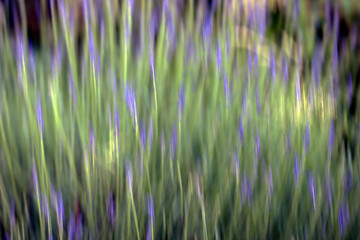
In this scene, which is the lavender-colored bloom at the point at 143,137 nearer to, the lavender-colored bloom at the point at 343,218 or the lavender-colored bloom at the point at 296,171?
the lavender-colored bloom at the point at 296,171

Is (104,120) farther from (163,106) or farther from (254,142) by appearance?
(254,142)

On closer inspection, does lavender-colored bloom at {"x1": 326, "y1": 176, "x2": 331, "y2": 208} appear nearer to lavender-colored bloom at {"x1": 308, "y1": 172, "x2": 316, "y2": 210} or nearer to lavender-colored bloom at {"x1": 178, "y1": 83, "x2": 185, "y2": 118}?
lavender-colored bloom at {"x1": 308, "y1": 172, "x2": 316, "y2": 210}

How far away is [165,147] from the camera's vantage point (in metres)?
1.19

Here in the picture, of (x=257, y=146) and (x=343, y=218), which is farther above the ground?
(x=257, y=146)

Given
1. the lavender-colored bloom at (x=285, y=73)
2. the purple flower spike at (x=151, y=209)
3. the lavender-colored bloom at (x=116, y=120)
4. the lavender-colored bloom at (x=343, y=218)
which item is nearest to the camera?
the purple flower spike at (x=151, y=209)

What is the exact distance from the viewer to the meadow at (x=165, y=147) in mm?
1117

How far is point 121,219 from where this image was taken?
1124mm

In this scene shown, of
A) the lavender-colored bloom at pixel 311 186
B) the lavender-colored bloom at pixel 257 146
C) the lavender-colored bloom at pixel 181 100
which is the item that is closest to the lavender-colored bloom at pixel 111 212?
the lavender-colored bloom at pixel 181 100

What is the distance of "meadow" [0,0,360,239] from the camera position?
112 cm

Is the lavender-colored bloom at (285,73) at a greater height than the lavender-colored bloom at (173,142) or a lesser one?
greater

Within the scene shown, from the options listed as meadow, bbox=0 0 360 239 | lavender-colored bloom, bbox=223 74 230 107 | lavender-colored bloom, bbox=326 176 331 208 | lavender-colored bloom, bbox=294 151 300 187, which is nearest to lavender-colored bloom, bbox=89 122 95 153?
meadow, bbox=0 0 360 239

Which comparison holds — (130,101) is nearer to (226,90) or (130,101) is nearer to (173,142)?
(173,142)

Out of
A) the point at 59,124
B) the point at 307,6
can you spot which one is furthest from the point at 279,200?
the point at 307,6

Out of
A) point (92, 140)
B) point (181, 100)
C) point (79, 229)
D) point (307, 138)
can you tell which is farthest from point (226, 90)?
point (79, 229)
